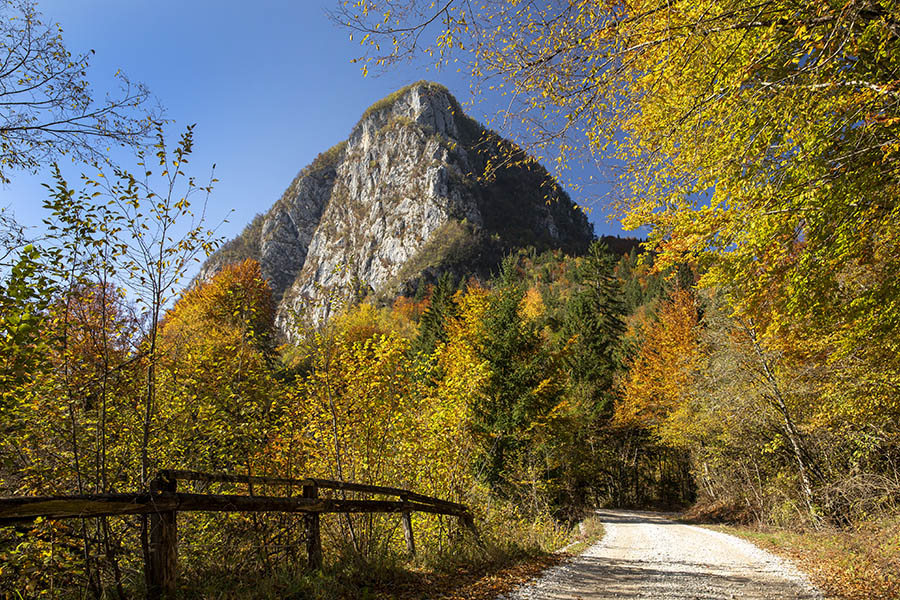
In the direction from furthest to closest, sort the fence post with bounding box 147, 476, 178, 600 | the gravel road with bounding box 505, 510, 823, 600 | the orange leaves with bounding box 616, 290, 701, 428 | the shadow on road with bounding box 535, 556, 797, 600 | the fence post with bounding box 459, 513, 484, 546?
1. the orange leaves with bounding box 616, 290, 701, 428
2. the fence post with bounding box 459, 513, 484, 546
3. the gravel road with bounding box 505, 510, 823, 600
4. the shadow on road with bounding box 535, 556, 797, 600
5. the fence post with bounding box 147, 476, 178, 600

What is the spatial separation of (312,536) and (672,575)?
5.91 meters

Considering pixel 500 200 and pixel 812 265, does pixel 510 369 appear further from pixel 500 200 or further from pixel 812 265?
pixel 500 200

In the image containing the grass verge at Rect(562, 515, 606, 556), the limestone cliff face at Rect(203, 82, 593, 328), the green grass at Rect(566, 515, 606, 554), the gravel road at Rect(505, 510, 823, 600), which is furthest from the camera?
the limestone cliff face at Rect(203, 82, 593, 328)

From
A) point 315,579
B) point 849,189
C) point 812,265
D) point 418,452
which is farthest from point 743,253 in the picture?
point 315,579

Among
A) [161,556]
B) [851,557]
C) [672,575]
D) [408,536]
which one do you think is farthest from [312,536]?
[851,557]

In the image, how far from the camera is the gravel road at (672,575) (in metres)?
5.89

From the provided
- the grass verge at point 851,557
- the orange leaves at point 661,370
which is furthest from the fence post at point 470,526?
the orange leaves at point 661,370

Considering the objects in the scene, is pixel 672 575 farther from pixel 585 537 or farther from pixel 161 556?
pixel 161 556

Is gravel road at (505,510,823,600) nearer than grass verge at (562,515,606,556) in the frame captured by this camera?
Yes

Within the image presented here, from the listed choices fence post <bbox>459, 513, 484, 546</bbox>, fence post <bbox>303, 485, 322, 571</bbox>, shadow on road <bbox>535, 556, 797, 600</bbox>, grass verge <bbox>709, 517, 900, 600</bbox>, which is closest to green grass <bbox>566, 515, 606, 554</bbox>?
shadow on road <bbox>535, 556, 797, 600</bbox>

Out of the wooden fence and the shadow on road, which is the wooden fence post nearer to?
the wooden fence

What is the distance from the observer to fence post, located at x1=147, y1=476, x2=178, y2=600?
351 cm

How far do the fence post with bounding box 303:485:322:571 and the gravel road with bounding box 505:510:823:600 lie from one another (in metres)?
2.36

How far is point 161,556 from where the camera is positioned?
3.51 meters
